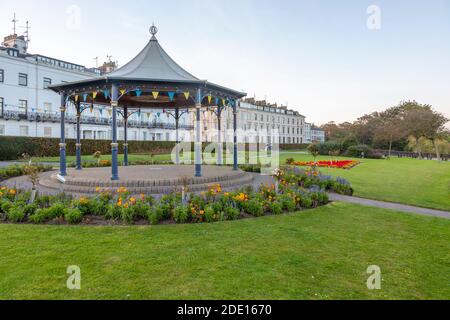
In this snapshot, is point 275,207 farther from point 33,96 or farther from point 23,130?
point 33,96

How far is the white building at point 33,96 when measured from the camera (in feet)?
121

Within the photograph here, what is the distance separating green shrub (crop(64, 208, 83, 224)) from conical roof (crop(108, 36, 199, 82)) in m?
5.96

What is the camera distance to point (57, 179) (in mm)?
12641

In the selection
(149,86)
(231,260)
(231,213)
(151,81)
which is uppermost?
(151,81)

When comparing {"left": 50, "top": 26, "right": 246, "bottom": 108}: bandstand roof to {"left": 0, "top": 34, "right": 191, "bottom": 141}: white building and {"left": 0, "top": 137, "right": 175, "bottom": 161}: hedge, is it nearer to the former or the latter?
{"left": 0, "top": 137, "right": 175, "bottom": 161}: hedge

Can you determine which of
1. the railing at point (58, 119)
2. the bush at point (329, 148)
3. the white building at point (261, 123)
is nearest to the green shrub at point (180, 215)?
the railing at point (58, 119)

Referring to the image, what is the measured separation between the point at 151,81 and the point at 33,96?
119 ft

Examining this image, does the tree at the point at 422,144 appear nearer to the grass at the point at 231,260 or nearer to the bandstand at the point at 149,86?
the bandstand at the point at 149,86

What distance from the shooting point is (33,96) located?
131ft

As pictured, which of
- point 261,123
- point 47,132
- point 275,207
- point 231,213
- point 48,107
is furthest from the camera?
point 261,123

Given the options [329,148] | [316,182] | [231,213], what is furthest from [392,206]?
[329,148]

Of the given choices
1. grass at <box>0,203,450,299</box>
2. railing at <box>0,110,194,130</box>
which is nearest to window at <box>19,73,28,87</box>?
railing at <box>0,110,194,130</box>

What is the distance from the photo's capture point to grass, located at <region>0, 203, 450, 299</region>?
411 cm
